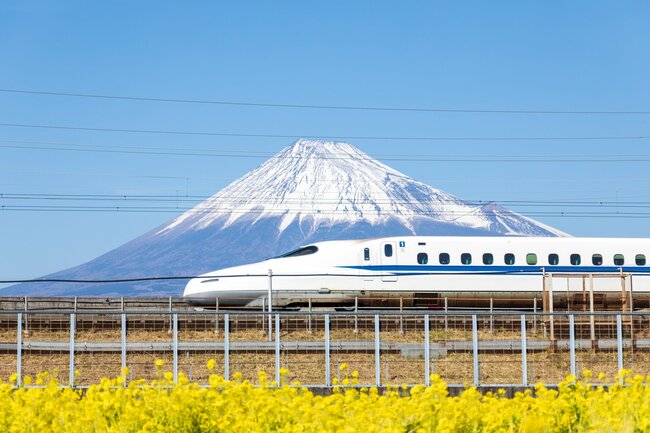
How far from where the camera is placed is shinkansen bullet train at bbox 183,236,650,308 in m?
43.2

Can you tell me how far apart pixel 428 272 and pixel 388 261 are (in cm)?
171

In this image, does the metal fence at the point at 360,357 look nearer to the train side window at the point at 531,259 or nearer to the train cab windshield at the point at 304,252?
the train cab windshield at the point at 304,252

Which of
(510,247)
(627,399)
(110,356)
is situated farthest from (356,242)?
(627,399)

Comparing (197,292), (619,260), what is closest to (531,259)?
Result: (619,260)

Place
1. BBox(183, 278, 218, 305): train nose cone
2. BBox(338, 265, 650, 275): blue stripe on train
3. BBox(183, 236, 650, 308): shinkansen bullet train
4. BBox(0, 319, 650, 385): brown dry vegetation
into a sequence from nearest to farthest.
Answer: BBox(0, 319, 650, 385): brown dry vegetation
BBox(183, 236, 650, 308): shinkansen bullet train
BBox(183, 278, 218, 305): train nose cone
BBox(338, 265, 650, 275): blue stripe on train

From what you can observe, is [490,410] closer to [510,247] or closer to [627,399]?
[627,399]

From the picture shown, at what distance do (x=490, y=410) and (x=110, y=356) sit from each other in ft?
65.2

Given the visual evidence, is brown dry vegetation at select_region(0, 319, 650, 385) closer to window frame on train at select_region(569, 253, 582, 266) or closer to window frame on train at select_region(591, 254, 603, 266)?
window frame on train at select_region(569, 253, 582, 266)

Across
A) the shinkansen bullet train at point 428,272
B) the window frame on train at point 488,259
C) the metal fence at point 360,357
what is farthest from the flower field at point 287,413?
the window frame on train at point 488,259

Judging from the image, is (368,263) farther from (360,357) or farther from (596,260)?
(360,357)

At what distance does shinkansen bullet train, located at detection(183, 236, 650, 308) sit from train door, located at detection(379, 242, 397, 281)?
38 mm

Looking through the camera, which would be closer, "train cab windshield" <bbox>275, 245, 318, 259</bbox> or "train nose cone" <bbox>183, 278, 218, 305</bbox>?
"train nose cone" <bbox>183, 278, 218, 305</bbox>

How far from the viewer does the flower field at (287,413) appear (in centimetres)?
1213

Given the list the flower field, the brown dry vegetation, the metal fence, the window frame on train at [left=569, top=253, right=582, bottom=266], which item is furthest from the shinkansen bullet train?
the flower field
